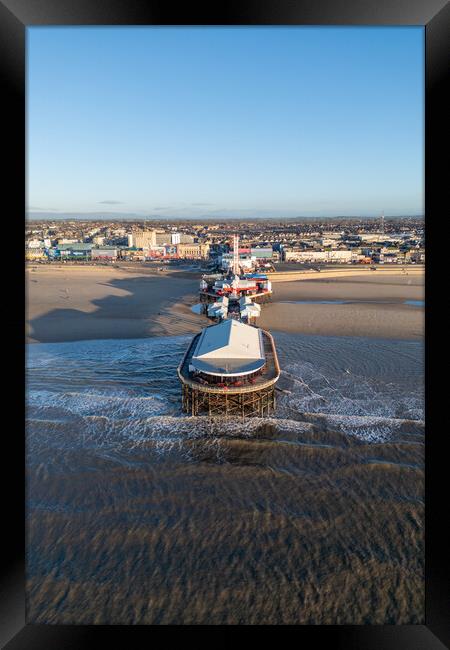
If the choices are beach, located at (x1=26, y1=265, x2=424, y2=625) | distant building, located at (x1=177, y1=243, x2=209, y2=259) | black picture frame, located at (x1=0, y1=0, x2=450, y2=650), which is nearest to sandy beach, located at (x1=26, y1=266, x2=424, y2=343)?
beach, located at (x1=26, y1=265, x2=424, y2=625)

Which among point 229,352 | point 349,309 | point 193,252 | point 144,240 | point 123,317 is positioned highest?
point 144,240

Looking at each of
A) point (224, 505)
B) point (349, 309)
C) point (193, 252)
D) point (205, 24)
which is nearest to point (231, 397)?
point (224, 505)

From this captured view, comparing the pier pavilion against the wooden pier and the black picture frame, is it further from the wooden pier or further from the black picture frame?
the black picture frame

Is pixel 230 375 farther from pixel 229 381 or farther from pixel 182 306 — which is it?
pixel 182 306

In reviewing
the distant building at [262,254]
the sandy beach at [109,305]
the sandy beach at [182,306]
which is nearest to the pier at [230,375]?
the sandy beach at [109,305]
